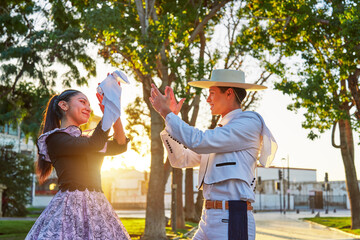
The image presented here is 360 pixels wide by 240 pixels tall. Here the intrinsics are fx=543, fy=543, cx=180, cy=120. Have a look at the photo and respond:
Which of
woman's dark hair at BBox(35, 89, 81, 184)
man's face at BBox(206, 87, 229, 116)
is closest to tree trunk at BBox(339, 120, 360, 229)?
man's face at BBox(206, 87, 229, 116)

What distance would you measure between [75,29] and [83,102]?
52.8 feet

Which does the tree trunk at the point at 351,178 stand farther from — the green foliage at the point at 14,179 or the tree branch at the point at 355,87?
the green foliage at the point at 14,179

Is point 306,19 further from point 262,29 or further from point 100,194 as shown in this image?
point 100,194

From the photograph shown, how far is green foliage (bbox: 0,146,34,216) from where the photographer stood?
32.8m

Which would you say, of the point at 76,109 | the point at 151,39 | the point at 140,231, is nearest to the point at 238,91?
the point at 76,109

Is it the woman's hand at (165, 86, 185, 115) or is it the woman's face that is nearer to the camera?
the woman's hand at (165, 86, 185, 115)

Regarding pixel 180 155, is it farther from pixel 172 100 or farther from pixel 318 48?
pixel 318 48

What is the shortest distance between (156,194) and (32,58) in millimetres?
7948

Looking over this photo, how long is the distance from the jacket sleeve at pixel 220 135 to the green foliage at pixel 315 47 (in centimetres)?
1458

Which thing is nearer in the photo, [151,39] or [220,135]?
[220,135]

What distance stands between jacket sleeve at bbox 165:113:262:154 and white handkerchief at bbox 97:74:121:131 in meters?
0.36

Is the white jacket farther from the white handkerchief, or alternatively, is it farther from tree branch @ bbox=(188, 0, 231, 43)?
tree branch @ bbox=(188, 0, 231, 43)

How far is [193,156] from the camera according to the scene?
13.7 ft

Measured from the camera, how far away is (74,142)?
383 cm
